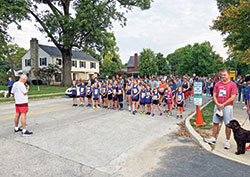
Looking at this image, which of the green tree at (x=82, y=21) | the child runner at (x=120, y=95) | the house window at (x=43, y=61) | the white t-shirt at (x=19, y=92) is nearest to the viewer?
the white t-shirt at (x=19, y=92)

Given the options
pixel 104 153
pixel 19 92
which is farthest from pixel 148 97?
pixel 19 92

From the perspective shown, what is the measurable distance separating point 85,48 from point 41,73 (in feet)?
42.4

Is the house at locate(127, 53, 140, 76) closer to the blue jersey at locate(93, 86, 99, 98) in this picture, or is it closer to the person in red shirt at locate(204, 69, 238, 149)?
the blue jersey at locate(93, 86, 99, 98)

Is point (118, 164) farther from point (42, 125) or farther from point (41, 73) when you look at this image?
point (41, 73)

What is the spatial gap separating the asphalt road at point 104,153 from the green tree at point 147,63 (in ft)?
152

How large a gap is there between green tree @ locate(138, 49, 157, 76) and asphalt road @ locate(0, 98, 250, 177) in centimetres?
4638

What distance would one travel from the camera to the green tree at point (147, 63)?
52.9 metres

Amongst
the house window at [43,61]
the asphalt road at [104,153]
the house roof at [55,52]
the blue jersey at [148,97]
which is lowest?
the asphalt road at [104,153]

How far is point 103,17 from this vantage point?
76.0 ft

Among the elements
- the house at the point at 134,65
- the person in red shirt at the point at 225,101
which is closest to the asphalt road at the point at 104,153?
the person in red shirt at the point at 225,101

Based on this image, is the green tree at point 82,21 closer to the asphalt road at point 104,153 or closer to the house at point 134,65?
the asphalt road at point 104,153

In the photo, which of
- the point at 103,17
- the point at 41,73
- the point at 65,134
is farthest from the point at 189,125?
the point at 41,73

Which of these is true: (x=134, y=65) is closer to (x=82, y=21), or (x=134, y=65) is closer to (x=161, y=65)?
(x=161, y=65)

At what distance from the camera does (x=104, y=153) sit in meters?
4.64
